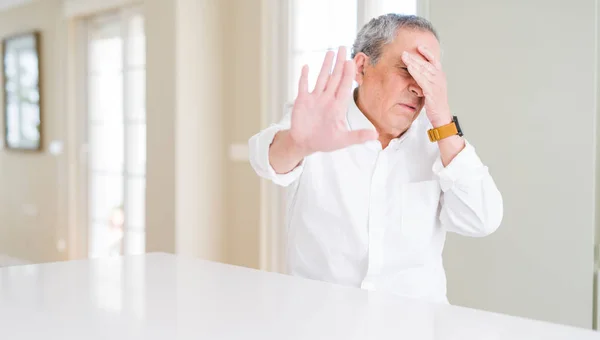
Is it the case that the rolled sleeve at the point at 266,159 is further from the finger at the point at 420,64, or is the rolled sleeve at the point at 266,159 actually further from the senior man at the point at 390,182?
the finger at the point at 420,64

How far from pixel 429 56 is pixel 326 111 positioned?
47 centimetres

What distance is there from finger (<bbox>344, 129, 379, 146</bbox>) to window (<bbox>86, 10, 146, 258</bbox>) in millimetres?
3777

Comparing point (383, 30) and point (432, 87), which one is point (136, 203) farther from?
point (432, 87)

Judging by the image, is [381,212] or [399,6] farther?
[399,6]

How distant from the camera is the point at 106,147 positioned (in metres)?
5.20

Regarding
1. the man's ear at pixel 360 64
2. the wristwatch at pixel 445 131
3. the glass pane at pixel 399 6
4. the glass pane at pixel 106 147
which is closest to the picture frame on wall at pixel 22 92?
the glass pane at pixel 106 147

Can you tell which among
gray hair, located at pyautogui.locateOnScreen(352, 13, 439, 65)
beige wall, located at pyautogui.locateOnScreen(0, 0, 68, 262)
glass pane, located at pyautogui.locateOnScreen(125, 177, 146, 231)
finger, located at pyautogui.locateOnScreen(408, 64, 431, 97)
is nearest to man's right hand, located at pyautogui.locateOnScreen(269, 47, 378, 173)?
finger, located at pyautogui.locateOnScreen(408, 64, 431, 97)

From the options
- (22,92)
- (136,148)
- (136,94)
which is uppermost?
(22,92)

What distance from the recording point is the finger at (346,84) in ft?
4.20

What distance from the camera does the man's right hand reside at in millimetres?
1254

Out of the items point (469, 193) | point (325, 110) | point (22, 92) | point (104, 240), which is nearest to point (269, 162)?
point (325, 110)

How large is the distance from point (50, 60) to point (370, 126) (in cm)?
482

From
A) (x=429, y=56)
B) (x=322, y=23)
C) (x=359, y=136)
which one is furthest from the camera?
(x=322, y=23)

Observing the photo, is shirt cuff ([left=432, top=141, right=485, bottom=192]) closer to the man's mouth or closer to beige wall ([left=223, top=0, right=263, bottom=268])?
the man's mouth
